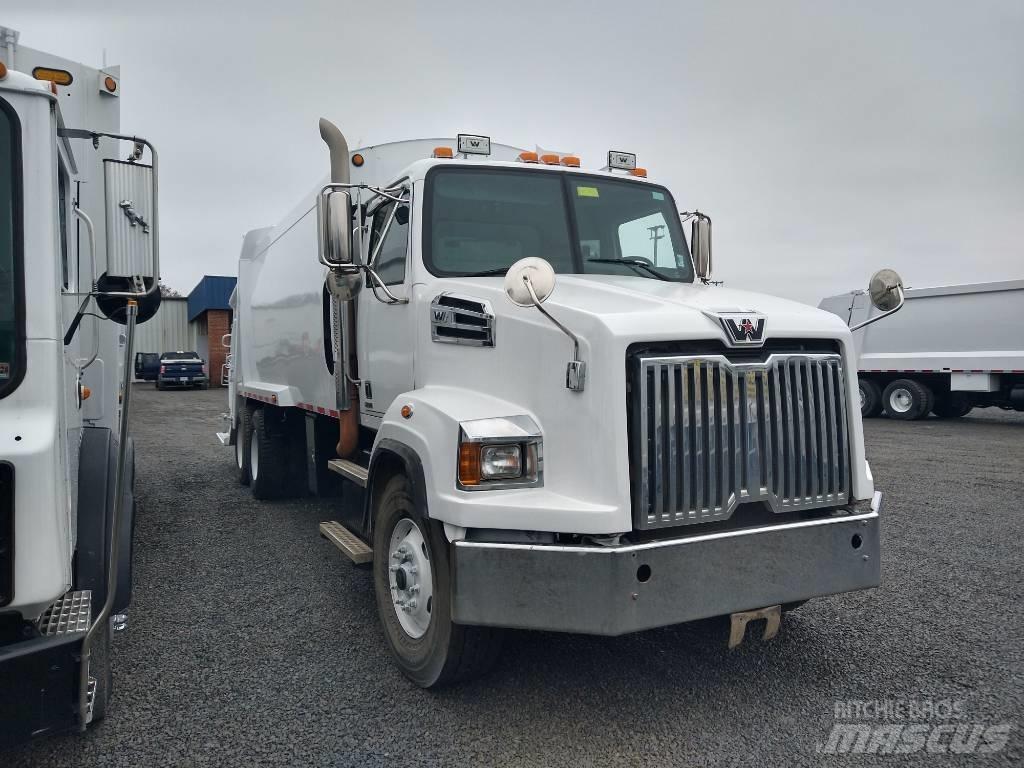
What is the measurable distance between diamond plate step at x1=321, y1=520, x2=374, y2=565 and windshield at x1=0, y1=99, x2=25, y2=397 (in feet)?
6.68

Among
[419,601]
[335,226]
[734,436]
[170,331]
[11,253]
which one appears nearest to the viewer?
[11,253]

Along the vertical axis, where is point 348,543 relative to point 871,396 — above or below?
below

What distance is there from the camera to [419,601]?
3.68m

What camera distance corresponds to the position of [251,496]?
852 cm

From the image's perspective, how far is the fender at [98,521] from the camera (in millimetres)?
3104

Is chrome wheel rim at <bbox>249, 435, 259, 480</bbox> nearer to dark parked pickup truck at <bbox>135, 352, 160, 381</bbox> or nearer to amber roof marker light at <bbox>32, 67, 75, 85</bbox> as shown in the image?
amber roof marker light at <bbox>32, 67, 75, 85</bbox>

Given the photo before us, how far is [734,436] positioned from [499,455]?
1.01m

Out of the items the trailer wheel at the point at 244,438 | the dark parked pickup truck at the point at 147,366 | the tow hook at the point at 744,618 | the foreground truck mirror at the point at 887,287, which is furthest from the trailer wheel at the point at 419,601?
the dark parked pickup truck at the point at 147,366

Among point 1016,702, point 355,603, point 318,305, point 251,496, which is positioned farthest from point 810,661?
point 251,496

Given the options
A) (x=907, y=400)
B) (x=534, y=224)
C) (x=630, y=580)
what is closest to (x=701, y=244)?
(x=534, y=224)

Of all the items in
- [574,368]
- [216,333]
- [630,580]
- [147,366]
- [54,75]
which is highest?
[216,333]

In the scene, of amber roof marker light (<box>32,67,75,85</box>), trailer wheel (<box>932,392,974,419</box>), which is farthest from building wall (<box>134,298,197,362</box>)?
amber roof marker light (<box>32,67,75,85</box>)

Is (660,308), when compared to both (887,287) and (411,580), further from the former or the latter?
(411,580)

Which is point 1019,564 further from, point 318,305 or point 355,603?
point 318,305
